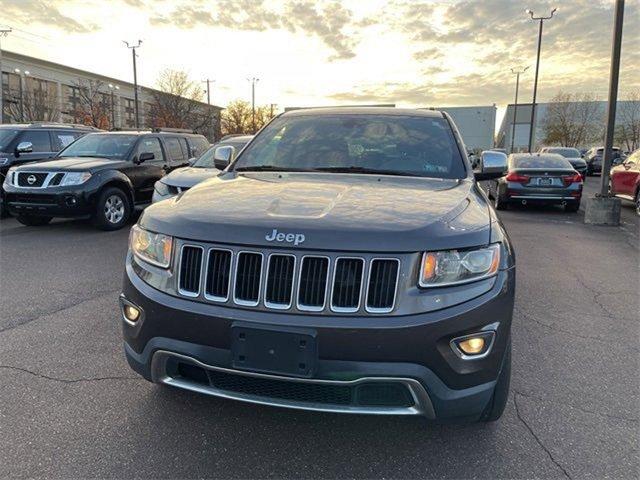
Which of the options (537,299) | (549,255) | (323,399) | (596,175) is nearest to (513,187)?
(549,255)

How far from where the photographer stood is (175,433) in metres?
2.61

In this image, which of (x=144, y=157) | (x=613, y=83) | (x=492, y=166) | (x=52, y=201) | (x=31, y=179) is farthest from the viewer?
(x=613, y=83)

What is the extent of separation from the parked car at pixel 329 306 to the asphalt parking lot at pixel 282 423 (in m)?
0.37

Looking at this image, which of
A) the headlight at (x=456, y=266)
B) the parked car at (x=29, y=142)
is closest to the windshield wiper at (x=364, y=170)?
the headlight at (x=456, y=266)

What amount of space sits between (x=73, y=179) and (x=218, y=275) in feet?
23.6

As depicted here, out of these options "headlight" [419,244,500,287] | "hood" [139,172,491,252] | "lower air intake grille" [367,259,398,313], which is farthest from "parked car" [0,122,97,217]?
"headlight" [419,244,500,287]

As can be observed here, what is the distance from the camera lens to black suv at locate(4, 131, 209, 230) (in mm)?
8281

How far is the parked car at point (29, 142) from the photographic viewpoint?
10133mm

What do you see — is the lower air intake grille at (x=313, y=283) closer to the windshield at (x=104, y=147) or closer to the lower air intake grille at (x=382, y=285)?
the lower air intake grille at (x=382, y=285)

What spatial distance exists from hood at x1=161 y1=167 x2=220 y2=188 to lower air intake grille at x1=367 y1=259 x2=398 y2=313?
17.5 ft

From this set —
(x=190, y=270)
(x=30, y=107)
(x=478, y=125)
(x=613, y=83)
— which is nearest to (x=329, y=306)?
(x=190, y=270)

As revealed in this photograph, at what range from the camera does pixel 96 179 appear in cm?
847

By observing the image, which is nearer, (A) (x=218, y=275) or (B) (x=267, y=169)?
(A) (x=218, y=275)

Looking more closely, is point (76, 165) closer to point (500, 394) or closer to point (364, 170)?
point (364, 170)
